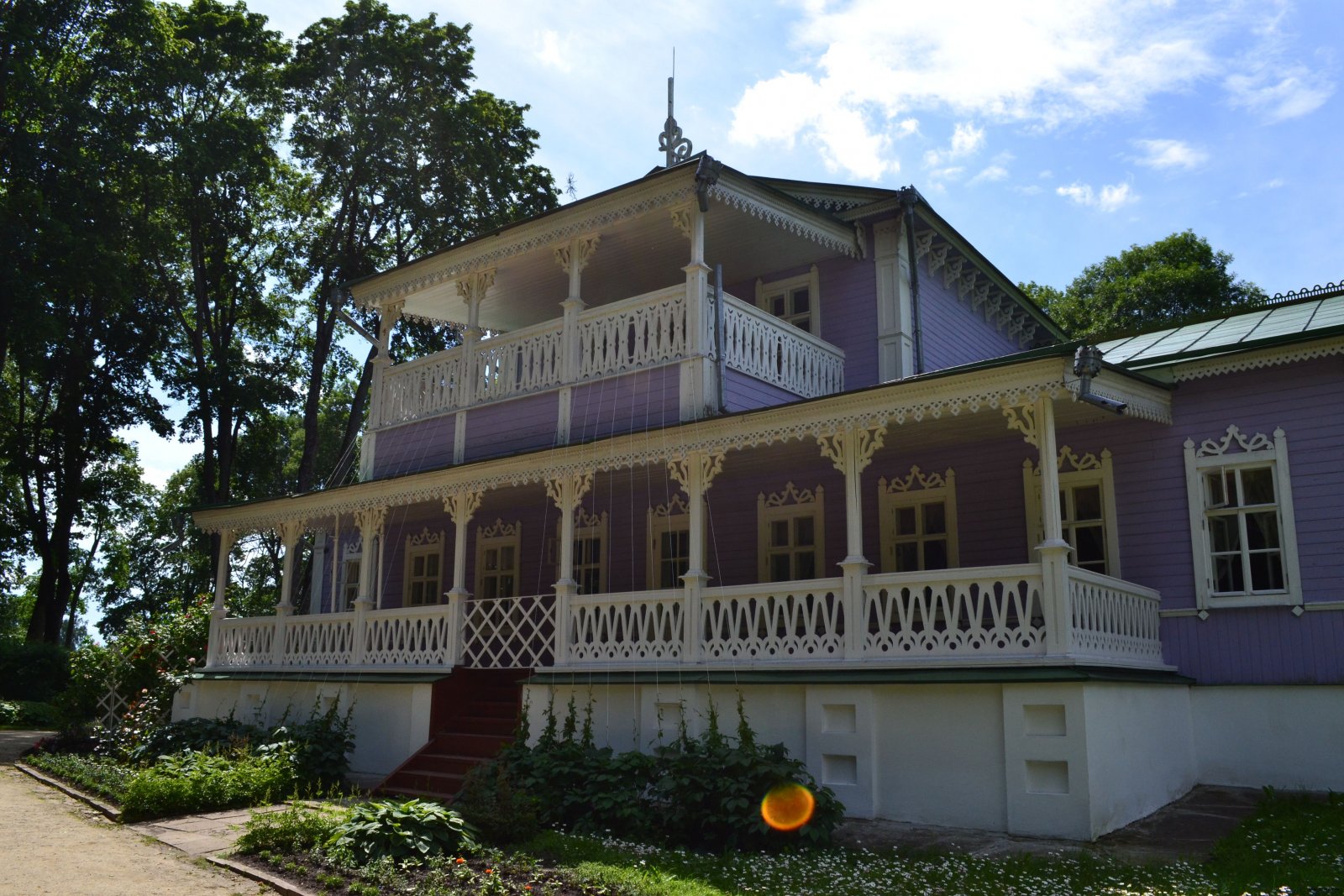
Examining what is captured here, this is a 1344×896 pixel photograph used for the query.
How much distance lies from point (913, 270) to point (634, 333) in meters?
4.00

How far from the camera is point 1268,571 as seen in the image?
11.2 meters

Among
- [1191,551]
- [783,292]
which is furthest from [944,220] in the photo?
[1191,551]

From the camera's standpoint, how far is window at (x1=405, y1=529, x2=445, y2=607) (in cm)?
1892

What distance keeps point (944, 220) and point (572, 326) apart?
5.57 metres

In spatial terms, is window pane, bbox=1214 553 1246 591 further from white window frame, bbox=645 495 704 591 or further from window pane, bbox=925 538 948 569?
white window frame, bbox=645 495 704 591

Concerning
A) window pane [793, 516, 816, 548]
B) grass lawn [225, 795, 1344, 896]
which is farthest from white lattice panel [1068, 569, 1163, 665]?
window pane [793, 516, 816, 548]

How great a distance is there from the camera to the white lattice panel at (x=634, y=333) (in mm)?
13269

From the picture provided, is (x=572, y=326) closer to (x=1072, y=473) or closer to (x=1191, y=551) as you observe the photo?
(x=1072, y=473)

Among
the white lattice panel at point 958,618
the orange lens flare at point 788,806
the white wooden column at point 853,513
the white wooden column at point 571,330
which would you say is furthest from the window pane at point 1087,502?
the white wooden column at point 571,330

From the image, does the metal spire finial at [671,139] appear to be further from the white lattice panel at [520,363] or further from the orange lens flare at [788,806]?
the orange lens flare at [788,806]

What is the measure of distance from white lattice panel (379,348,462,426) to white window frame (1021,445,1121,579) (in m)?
8.05

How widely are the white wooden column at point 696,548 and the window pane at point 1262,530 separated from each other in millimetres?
5551

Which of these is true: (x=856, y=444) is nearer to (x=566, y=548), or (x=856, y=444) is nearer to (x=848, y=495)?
(x=848, y=495)

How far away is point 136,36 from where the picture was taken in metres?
25.3
